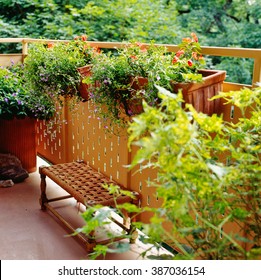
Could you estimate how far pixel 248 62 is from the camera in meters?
7.90

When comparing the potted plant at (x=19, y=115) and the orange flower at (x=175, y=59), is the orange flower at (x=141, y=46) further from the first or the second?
the potted plant at (x=19, y=115)

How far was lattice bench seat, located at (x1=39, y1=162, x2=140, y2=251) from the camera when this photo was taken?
8.80 feet

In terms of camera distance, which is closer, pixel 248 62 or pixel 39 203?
pixel 39 203

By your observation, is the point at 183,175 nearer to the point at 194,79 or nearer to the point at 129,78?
the point at 194,79

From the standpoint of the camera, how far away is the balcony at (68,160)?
2627 mm

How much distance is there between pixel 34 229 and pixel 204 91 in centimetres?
158

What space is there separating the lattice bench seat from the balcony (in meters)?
0.10

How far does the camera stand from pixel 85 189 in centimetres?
287

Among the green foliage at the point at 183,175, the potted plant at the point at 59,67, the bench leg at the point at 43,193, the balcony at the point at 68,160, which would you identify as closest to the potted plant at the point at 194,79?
the balcony at the point at 68,160

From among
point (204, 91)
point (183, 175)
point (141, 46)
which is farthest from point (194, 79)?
point (183, 175)

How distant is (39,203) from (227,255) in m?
2.28
